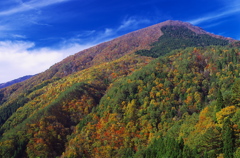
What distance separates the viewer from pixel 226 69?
195250 mm

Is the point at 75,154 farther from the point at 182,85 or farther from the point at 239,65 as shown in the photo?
the point at 239,65

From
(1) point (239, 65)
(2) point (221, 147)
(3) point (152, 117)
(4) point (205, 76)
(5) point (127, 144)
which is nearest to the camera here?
(2) point (221, 147)

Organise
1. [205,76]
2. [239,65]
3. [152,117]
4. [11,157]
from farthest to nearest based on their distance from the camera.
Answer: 1. [205,76]
2. [239,65]
3. [152,117]
4. [11,157]

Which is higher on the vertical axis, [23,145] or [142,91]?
[142,91]

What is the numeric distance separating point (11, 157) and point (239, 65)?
206 meters

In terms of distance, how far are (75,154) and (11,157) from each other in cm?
4453

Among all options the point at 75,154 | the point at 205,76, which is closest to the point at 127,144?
the point at 75,154

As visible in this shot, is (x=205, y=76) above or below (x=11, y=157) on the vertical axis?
above

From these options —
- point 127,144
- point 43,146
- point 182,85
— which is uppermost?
point 182,85

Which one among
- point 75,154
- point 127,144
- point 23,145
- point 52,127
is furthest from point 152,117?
point 23,145

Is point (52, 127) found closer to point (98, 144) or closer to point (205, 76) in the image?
point (98, 144)

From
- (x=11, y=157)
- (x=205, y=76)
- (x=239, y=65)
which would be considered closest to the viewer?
(x=11, y=157)

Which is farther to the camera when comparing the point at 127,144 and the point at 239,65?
the point at 239,65

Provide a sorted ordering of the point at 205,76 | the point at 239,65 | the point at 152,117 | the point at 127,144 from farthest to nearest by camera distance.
A: the point at 205,76 < the point at 239,65 < the point at 152,117 < the point at 127,144
